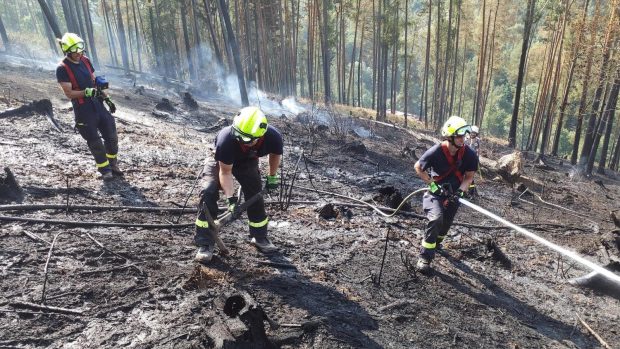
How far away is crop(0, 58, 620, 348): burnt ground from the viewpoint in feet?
10.2

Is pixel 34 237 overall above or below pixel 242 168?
below

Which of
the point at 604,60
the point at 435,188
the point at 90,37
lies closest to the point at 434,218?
the point at 435,188

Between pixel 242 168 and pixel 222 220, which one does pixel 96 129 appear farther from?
pixel 222 220

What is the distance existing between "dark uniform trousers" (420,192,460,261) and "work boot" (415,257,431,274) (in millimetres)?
44

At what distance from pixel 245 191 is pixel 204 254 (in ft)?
2.66

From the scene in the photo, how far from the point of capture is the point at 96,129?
595 cm

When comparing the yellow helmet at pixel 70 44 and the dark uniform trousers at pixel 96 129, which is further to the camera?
the dark uniform trousers at pixel 96 129

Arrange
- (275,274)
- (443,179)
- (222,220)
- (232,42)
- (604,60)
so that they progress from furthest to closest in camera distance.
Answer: (232,42)
(604,60)
(443,179)
(275,274)
(222,220)

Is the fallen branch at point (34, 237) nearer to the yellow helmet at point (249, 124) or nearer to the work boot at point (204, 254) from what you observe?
the work boot at point (204, 254)

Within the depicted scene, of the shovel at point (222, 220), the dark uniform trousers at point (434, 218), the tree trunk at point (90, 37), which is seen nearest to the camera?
the shovel at point (222, 220)

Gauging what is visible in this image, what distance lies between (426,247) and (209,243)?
8.37 ft

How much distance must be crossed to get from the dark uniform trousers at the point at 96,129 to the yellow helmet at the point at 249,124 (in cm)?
333

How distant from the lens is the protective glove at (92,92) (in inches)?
222

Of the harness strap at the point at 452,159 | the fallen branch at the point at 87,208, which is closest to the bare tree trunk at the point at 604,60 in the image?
the harness strap at the point at 452,159
